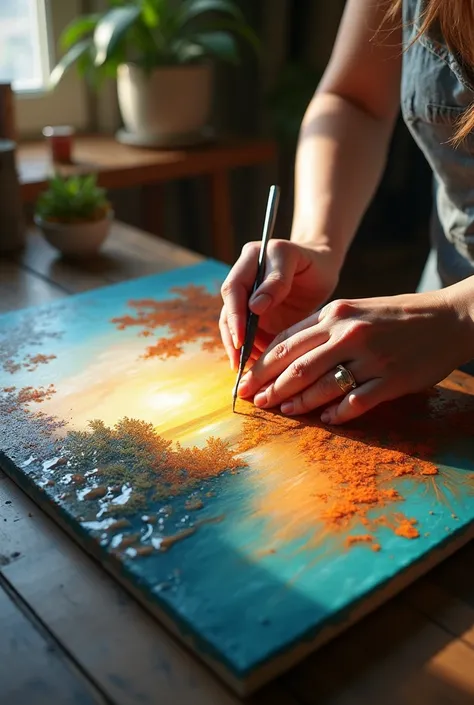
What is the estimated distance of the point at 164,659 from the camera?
53 centimetres

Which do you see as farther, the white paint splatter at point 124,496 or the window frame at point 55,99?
the window frame at point 55,99

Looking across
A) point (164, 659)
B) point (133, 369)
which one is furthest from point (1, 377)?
point (164, 659)

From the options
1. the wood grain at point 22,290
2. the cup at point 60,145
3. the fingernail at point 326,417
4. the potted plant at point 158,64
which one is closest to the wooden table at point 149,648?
the fingernail at point 326,417

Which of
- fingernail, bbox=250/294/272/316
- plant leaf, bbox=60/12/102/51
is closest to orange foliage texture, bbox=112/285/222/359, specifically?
fingernail, bbox=250/294/272/316

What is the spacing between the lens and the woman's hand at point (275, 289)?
35.4 inches

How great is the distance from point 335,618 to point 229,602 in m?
0.08

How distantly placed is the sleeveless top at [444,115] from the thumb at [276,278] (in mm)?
252

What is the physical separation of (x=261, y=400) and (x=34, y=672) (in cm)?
39

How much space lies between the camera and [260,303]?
35.0 inches

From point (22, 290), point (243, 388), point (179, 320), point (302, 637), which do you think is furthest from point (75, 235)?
point (302, 637)

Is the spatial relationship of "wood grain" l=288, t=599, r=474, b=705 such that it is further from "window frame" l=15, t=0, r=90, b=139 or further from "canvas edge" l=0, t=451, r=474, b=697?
"window frame" l=15, t=0, r=90, b=139

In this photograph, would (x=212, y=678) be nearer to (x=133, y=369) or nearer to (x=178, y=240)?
(x=133, y=369)

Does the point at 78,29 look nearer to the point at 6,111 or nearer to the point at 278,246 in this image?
the point at 6,111

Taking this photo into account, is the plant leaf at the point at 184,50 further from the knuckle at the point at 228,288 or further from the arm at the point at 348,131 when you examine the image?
the knuckle at the point at 228,288
